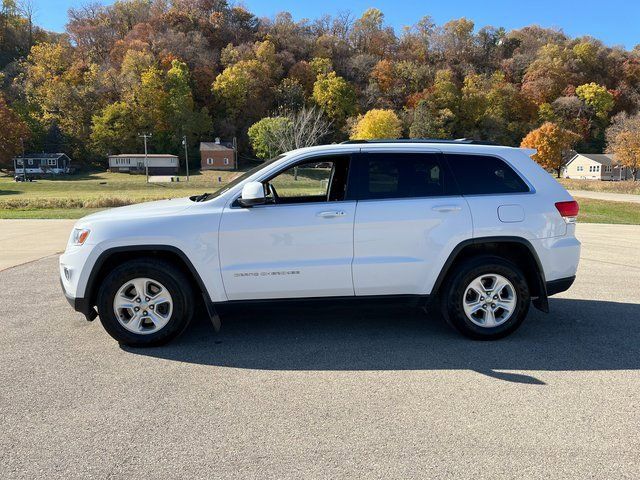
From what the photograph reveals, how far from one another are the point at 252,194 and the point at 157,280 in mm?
1190

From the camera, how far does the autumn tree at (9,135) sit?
270 ft

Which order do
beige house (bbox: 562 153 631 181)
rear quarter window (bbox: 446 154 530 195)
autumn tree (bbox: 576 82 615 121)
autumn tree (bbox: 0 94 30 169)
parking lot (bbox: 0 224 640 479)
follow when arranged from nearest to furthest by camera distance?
parking lot (bbox: 0 224 640 479) → rear quarter window (bbox: 446 154 530 195) → autumn tree (bbox: 0 94 30 169) → beige house (bbox: 562 153 631 181) → autumn tree (bbox: 576 82 615 121)

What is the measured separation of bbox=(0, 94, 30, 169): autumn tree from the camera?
82.4 metres

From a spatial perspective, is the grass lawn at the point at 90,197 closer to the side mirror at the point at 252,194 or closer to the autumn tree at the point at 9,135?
the side mirror at the point at 252,194

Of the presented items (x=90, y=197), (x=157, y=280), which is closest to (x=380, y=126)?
(x=90, y=197)

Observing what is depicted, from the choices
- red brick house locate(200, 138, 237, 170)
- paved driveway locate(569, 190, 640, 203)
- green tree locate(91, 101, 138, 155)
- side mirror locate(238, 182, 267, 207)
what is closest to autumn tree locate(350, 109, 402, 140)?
red brick house locate(200, 138, 237, 170)

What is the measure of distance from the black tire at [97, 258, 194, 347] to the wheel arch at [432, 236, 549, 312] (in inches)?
92.3

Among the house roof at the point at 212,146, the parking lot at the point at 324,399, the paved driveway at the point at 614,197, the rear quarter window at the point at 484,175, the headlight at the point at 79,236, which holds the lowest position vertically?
the parking lot at the point at 324,399

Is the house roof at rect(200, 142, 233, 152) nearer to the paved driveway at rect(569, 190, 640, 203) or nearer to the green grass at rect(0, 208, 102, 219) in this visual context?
the paved driveway at rect(569, 190, 640, 203)

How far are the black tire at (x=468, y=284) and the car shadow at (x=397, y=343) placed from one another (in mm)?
123

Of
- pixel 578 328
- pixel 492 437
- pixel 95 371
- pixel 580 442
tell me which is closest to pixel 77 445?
pixel 95 371

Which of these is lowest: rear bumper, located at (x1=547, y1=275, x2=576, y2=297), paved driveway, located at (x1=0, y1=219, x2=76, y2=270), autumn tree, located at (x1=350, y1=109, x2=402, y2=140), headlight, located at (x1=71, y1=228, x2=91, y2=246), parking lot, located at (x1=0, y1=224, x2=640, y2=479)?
parking lot, located at (x1=0, y1=224, x2=640, y2=479)

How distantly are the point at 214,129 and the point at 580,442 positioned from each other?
110 meters

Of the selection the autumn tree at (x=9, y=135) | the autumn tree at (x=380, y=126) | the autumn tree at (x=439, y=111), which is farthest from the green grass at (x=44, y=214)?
the autumn tree at (x=9, y=135)
